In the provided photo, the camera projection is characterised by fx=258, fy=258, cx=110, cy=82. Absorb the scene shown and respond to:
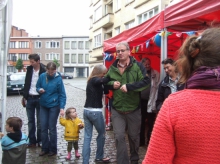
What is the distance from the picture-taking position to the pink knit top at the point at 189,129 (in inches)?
49.1

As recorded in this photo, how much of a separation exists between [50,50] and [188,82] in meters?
71.3

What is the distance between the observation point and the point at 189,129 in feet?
4.11

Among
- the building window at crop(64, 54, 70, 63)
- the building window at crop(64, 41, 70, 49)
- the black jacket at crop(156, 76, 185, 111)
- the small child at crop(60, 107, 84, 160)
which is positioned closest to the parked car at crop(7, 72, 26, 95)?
the small child at crop(60, 107, 84, 160)

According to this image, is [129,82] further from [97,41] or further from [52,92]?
[97,41]

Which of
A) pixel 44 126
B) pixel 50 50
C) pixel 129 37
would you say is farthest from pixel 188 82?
pixel 50 50

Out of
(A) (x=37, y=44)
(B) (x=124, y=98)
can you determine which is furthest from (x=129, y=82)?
(A) (x=37, y=44)

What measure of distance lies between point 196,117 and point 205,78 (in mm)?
194

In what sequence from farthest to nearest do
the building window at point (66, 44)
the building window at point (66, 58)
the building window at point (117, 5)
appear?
the building window at point (66, 58)
the building window at point (66, 44)
the building window at point (117, 5)

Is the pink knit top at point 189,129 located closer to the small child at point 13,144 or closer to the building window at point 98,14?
the small child at point 13,144

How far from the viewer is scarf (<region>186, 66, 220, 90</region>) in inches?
48.8

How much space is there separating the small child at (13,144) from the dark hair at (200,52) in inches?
119

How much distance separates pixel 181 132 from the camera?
126 centimetres

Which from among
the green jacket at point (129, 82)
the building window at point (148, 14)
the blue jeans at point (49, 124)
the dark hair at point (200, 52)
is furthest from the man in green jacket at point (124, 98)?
the building window at point (148, 14)

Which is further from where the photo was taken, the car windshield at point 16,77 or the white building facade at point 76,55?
the white building facade at point 76,55
